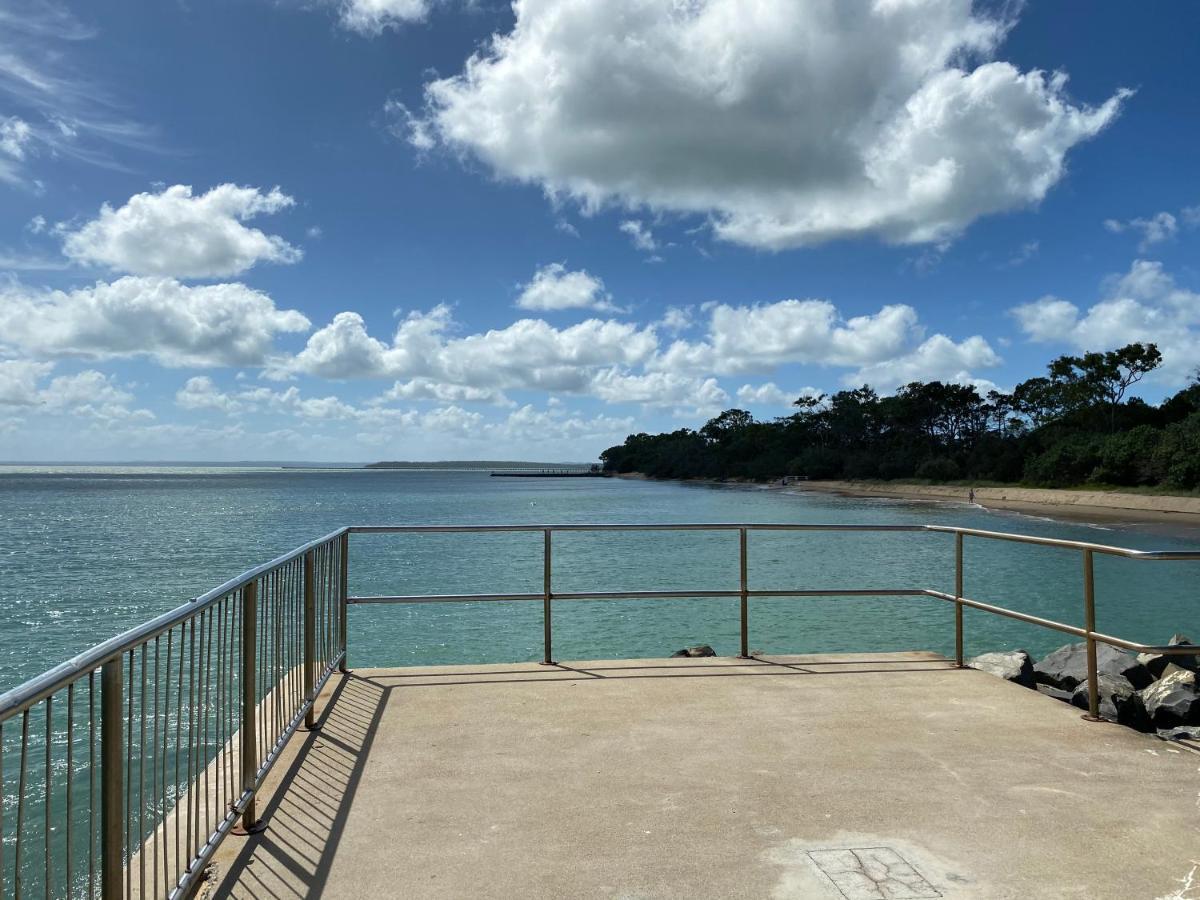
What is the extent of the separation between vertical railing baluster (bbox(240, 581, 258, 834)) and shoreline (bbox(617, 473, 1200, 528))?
52247 mm

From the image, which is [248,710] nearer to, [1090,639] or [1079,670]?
[1090,639]

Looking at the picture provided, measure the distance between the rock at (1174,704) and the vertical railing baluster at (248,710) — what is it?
24.2 ft

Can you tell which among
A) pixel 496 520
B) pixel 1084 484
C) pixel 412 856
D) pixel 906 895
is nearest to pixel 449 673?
pixel 412 856

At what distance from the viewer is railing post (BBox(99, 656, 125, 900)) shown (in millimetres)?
2406

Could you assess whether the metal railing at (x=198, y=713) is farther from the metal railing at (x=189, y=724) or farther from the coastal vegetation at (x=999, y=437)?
the coastal vegetation at (x=999, y=437)

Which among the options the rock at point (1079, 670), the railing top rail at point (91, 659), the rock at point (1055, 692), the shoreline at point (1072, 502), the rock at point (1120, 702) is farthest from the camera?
the shoreline at point (1072, 502)

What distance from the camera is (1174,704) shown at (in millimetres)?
7574

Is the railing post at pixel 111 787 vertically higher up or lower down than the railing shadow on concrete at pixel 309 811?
higher up

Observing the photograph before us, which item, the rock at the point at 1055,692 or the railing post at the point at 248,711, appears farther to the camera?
the rock at the point at 1055,692

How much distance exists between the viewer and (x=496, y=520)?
190ft

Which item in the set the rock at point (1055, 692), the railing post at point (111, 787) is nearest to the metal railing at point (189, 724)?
the railing post at point (111, 787)

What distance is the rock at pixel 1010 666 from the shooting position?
26.6 ft

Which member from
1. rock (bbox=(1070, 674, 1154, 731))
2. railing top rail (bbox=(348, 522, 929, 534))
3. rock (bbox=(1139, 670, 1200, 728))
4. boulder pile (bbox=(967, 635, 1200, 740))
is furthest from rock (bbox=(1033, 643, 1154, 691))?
railing top rail (bbox=(348, 522, 929, 534))

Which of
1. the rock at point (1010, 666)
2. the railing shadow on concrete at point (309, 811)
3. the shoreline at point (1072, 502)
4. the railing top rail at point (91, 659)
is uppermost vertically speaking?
the railing top rail at point (91, 659)
